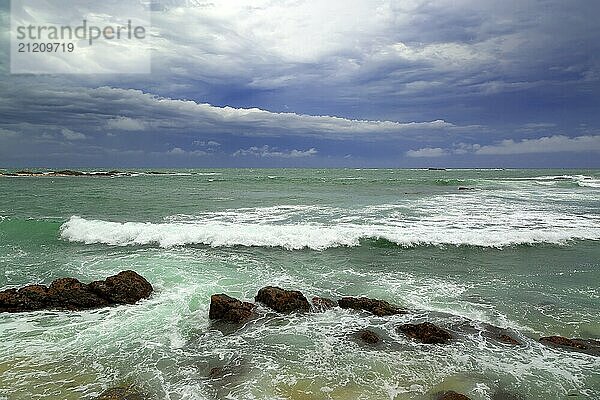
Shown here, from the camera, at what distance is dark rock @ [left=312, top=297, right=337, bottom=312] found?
863cm

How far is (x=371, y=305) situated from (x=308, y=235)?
23.1ft

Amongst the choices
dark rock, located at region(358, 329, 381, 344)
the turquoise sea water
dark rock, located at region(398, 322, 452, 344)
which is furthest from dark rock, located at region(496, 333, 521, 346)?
dark rock, located at region(358, 329, 381, 344)

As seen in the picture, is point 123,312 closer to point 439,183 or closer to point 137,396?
point 137,396

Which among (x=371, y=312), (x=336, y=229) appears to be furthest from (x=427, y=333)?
(x=336, y=229)

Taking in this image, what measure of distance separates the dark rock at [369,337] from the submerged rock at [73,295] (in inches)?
197

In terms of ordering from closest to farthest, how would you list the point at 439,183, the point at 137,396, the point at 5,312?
the point at 137,396 → the point at 5,312 → the point at 439,183

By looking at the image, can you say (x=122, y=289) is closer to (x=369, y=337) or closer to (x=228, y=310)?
(x=228, y=310)

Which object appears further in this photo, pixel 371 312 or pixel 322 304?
pixel 322 304

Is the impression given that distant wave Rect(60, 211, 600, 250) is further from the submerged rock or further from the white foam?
the submerged rock

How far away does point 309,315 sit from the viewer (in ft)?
27.3

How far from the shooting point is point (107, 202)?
26938mm

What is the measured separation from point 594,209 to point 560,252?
44.5 ft

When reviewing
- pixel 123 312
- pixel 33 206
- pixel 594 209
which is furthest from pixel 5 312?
pixel 594 209

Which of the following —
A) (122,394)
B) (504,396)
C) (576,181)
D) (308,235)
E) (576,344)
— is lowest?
(122,394)
